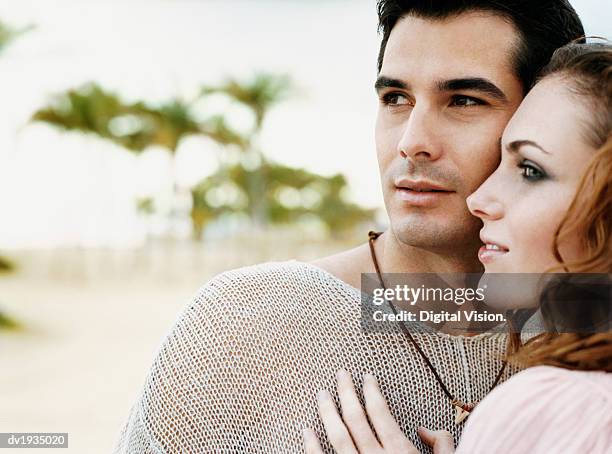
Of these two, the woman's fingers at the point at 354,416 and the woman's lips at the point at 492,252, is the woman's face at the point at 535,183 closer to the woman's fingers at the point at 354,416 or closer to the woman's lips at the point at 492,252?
the woman's lips at the point at 492,252

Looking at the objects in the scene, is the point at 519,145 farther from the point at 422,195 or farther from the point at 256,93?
the point at 256,93

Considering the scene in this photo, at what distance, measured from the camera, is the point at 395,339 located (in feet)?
6.56

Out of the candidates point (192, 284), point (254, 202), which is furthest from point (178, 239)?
point (192, 284)

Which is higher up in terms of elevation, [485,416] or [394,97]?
[394,97]

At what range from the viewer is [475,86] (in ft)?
7.16

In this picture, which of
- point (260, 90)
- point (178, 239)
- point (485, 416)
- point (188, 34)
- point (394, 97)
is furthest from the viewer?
point (188, 34)

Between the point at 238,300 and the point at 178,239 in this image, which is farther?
the point at 178,239

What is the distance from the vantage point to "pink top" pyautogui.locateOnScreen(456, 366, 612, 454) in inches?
55.2

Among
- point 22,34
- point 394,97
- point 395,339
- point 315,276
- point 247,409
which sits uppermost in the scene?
point 22,34

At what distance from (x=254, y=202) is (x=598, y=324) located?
138ft

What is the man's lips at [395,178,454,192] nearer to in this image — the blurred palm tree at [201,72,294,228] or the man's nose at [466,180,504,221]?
the man's nose at [466,180,504,221]

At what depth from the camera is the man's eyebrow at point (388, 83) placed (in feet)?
7.25

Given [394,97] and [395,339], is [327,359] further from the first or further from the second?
[394,97]

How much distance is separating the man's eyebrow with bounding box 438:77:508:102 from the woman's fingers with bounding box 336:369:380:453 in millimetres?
834
